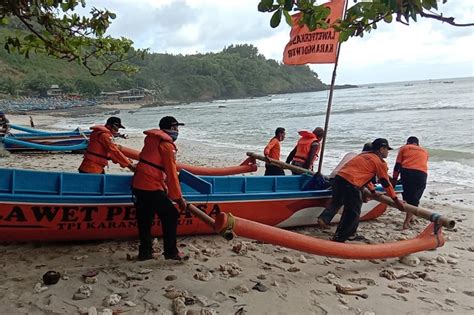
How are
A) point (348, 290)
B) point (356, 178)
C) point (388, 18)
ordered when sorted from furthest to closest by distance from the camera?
point (356, 178) < point (348, 290) < point (388, 18)

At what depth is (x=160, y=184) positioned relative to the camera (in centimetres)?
446

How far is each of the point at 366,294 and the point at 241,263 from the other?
142cm

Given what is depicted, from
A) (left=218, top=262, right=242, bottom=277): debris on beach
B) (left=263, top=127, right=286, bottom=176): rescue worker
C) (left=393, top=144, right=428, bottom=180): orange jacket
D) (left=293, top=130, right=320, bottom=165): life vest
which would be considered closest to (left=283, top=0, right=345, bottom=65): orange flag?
(left=263, top=127, right=286, bottom=176): rescue worker

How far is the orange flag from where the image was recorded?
6344mm

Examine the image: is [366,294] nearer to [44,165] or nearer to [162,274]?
[162,274]

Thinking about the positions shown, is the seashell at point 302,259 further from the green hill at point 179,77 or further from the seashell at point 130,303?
the green hill at point 179,77

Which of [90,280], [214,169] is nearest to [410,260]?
[90,280]

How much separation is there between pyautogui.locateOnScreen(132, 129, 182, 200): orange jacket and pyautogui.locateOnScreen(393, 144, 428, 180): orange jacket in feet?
13.5

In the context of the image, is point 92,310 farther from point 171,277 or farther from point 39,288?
point 171,277

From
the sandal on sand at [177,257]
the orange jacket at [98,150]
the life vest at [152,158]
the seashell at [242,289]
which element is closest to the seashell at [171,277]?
the sandal on sand at [177,257]

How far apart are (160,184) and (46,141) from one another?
11.4 metres

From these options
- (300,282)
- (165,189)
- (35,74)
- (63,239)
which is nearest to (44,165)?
(63,239)

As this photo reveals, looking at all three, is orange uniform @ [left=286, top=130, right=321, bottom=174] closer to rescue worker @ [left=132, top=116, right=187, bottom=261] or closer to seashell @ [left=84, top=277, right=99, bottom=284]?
rescue worker @ [left=132, top=116, right=187, bottom=261]

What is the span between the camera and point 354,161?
18.8ft
